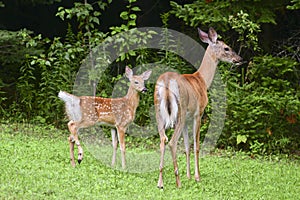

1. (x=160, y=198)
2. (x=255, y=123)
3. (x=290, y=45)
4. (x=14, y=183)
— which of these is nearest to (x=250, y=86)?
(x=255, y=123)

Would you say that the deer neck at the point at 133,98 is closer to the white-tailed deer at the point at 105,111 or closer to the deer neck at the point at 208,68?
the white-tailed deer at the point at 105,111

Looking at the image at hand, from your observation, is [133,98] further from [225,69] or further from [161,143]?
[225,69]

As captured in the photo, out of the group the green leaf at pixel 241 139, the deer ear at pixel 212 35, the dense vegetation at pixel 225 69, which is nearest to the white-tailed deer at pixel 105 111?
the deer ear at pixel 212 35

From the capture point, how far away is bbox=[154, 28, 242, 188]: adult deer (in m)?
7.96

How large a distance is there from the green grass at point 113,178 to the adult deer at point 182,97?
0.41 meters

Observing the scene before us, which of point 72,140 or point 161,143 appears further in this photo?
point 72,140

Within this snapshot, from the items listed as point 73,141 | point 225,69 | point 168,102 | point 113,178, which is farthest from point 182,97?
point 225,69

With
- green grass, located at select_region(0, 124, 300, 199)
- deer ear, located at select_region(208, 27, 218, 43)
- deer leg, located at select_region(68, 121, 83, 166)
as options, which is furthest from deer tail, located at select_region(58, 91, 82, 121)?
deer ear, located at select_region(208, 27, 218, 43)

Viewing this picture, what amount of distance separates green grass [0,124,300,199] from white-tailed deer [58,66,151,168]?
0.50 meters

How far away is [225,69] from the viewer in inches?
479

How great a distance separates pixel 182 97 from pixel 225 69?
13.7 ft

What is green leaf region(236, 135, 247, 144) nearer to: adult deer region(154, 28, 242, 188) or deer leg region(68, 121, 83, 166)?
adult deer region(154, 28, 242, 188)

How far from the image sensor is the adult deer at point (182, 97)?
7961 mm

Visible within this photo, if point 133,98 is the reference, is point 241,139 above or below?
below
